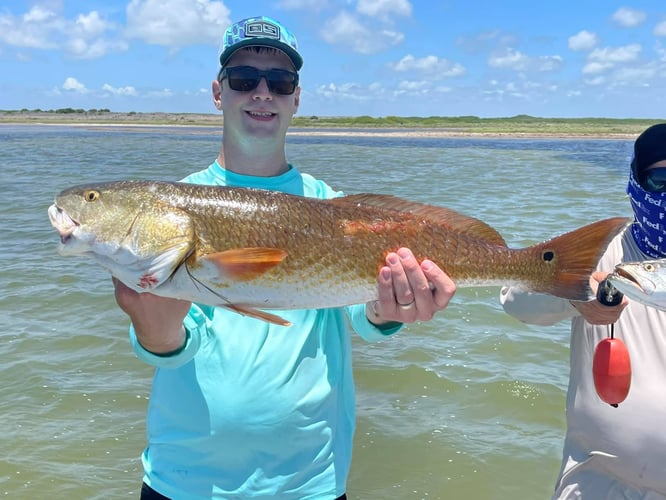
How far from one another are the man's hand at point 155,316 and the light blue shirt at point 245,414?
0.27 feet

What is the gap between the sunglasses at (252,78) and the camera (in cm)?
322

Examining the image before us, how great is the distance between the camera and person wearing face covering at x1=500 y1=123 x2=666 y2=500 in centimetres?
296

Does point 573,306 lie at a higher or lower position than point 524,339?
higher

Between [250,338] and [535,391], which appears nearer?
[250,338]

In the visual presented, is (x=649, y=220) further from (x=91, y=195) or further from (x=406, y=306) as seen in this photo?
(x=91, y=195)

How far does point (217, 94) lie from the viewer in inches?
137

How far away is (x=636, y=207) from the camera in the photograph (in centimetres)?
328

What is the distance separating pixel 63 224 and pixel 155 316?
0.59 m

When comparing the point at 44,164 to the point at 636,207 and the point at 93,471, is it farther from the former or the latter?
the point at 636,207

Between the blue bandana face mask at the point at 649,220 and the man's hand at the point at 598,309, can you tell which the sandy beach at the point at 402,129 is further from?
the man's hand at the point at 598,309

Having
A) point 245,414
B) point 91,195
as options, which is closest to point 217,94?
point 91,195

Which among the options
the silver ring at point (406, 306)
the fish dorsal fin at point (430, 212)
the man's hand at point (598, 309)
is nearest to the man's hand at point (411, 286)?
the silver ring at point (406, 306)

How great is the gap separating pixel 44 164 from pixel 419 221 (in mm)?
29773

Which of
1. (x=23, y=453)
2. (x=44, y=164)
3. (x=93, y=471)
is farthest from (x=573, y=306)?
(x=44, y=164)
